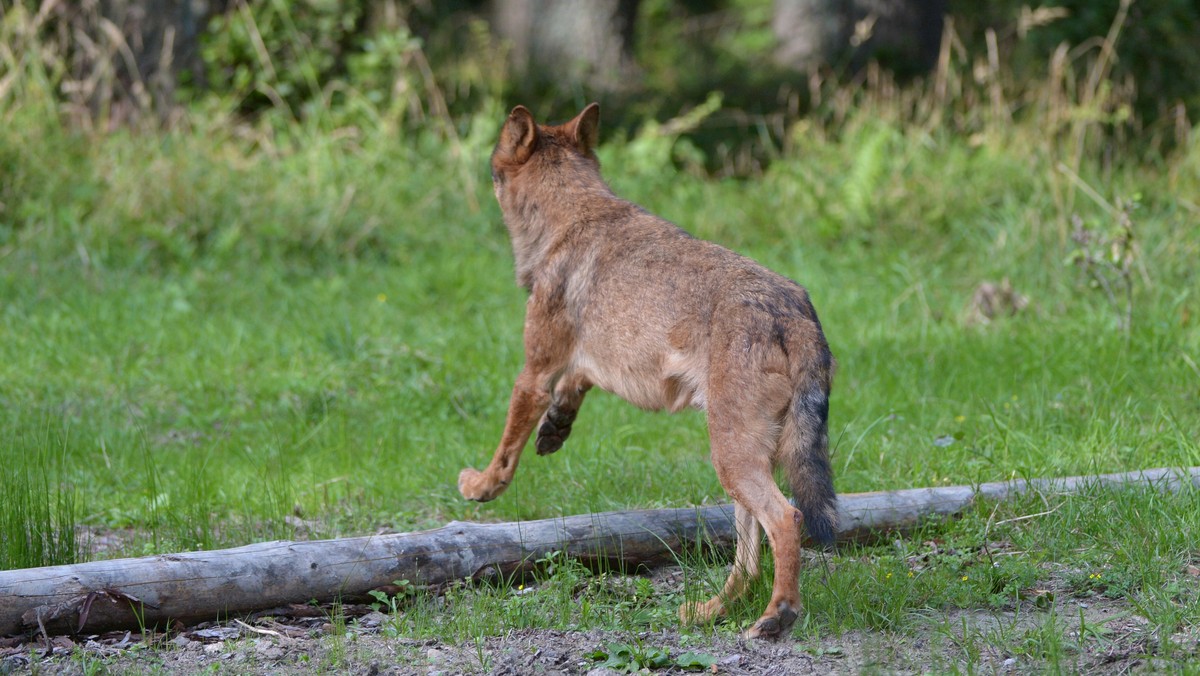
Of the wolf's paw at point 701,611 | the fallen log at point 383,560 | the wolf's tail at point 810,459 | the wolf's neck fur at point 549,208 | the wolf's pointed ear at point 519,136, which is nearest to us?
the fallen log at point 383,560

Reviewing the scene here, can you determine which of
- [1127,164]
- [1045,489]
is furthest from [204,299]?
[1127,164]

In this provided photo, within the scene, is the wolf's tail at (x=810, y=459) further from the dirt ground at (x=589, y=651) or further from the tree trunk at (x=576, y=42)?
the tree trunk at (x=576, y=42)

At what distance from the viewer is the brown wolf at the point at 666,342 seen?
4156mm

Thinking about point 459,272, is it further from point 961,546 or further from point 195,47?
point 961,546

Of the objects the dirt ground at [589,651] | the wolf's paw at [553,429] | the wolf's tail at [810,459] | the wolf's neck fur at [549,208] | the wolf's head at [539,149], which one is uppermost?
the wolf's head at [539,149]

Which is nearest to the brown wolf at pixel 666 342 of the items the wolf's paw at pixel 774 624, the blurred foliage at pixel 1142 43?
the wolf's paw at pixel 774 624

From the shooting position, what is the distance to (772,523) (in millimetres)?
4035

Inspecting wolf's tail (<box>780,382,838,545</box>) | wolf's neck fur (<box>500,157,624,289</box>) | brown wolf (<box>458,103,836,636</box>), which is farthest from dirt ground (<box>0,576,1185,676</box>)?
wolf's neck fur (<box>500,157,624,289</box>)

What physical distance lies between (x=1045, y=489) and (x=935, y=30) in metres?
11.7

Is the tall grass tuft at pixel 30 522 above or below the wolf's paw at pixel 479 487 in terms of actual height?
above

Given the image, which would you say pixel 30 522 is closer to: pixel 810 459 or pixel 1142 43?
pixel 810 459

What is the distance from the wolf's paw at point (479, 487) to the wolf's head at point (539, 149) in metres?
1.34

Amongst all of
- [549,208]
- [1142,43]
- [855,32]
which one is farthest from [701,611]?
[855,32]

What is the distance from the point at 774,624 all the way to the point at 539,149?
2.58 m
